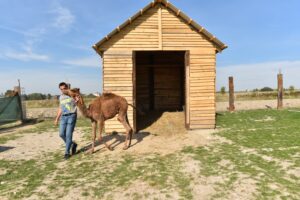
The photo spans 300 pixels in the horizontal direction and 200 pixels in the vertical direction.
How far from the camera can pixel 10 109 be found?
17453 mm

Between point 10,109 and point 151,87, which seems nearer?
point 10,109

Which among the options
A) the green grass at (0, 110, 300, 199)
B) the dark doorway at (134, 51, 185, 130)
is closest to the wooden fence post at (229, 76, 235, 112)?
the dark doorway at (134, 51, 185, 130)

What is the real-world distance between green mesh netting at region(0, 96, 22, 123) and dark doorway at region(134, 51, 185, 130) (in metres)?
7.69

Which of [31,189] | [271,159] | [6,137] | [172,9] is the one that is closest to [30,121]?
[6,137]

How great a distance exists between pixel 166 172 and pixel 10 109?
14.2 m

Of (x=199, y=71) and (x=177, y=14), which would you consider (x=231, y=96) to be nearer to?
(x=199, y=71)

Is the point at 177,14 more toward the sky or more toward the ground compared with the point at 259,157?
more toward the sky

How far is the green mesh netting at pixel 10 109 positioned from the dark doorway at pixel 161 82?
769 cm

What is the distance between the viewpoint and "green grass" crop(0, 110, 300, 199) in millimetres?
5480

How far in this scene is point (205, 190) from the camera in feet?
17.9

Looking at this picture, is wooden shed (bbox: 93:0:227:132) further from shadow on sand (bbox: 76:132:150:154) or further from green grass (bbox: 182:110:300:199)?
green grass (bbox: 182:110:300:199)

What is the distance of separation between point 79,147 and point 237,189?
6.04 m

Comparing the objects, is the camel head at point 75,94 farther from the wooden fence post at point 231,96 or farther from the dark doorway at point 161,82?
the wooden fence post at point 231,96

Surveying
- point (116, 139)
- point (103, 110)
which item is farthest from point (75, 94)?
point (116, 139)
